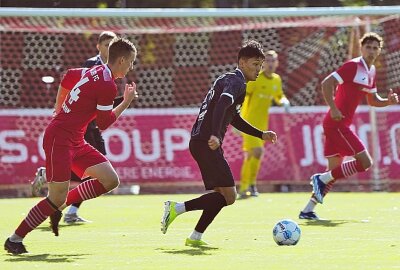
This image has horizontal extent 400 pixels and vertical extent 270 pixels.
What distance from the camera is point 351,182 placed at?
19.0m

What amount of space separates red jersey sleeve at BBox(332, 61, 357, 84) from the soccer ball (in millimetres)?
3606

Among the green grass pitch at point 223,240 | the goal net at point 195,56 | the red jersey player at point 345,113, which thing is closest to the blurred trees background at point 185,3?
the goal net at point 195,56

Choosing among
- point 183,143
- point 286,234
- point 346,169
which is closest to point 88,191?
point 286,234

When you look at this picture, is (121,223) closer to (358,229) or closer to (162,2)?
(358,229)

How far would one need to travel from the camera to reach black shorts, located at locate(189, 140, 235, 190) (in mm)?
9578

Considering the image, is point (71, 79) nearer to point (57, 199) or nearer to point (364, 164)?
point (57, 199)

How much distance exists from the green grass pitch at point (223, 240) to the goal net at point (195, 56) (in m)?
3.46

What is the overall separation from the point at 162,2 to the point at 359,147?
44.9 ft

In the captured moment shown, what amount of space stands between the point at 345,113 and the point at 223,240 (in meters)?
3.37

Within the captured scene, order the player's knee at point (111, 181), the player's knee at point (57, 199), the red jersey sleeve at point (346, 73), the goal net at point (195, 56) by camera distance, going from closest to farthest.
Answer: the player's knee at point (57, 199), the player's knee at point (111, 181), the red jersey sleeve at point (346, 73), the goal net at point (195, 56)

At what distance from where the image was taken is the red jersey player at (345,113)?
41.1 feet

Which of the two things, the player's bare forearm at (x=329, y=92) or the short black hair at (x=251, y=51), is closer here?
the short black hair at (x=251, y=51)

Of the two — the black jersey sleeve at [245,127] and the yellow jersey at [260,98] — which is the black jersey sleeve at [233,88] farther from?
the yellow jersey at [260,98]

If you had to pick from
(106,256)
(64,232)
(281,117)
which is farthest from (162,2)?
(106,256)
